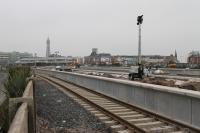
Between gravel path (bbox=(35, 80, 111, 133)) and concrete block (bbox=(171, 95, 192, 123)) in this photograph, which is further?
gravel path (bbox=(35, 80, 111, 133))

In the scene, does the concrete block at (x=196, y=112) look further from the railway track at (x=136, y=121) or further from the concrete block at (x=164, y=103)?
the concrete block at (x=164, y=103)

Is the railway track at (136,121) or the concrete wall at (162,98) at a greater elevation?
Answer: the concrete wall at (162,98)

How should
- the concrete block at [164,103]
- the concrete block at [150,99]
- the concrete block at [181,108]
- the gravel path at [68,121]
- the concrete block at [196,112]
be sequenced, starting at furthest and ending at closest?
1. the concrete block at [150,99]
2. the concrete block at [164,103]
3. the gravel path at [68,121]
4. the concrete block at [181,108]
5. the concrete block at [196,112]

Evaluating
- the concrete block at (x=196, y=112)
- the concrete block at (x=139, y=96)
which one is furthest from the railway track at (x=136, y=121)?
the concrete block at (x=139, y=96)

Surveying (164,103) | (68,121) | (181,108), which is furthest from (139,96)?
(181,108)

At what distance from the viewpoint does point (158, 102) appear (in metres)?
13.8

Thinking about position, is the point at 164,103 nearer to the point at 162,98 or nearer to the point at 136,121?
the point at 162,98

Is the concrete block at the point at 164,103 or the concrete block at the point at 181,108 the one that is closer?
the concrete block at the point at 181,108

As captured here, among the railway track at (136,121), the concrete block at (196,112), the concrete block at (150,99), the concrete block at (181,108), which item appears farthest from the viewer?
the concrete block at (150,99)

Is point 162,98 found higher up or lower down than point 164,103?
higher up

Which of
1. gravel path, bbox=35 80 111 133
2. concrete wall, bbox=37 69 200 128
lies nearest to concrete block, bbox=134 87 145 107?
concrete wall, bbox=37 69 200 128

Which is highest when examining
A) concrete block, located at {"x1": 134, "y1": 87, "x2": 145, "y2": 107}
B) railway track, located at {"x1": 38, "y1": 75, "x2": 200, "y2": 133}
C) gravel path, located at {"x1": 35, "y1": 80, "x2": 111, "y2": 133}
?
concrete block, located at {"x1": 134, "y1": 87, "x2": 145, "y2": 107}

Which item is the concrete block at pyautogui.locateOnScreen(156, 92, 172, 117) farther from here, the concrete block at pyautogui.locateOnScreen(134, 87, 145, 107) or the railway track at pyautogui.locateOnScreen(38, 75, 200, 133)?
the concrete block at pyautogui.locateOnScreen(134, 87, 145, 107)

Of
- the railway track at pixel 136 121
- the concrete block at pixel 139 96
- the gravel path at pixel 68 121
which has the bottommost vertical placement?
the gravel path at pixel 68 121
